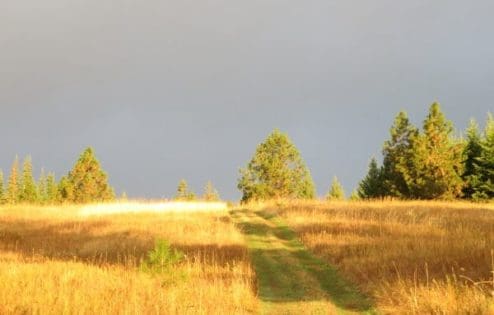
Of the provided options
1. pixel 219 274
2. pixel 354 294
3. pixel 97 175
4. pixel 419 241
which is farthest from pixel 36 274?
pixel 97 175

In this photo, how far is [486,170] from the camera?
4631 centimetres

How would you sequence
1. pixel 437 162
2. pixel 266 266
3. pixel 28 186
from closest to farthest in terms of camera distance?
pixel 266 266, pixel 437 162, pixel 28 186

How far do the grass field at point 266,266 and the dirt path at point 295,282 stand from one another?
3cm

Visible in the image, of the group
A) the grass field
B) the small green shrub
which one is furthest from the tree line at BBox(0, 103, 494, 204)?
the small green shrub

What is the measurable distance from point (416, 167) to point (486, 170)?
6.23 metres

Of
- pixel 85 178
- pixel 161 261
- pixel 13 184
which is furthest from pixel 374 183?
pixel 13 184

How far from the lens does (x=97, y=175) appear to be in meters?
56.1

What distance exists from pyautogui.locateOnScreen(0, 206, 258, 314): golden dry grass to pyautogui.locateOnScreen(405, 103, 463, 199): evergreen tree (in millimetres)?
28885

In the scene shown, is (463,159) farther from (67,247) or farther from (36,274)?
(36,274)

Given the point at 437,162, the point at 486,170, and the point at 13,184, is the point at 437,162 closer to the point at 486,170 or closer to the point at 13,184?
the point at 486,170

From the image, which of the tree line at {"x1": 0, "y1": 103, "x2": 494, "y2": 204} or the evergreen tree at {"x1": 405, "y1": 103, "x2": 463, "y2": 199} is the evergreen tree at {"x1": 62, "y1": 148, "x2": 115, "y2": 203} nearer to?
the tree line at {"x1": 0, "y1": 103, "x2": 494, "y2": 204}

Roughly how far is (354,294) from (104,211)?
2316 centimetres

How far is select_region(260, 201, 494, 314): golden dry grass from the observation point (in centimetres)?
955

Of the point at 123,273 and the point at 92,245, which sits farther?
the point at 92,245
